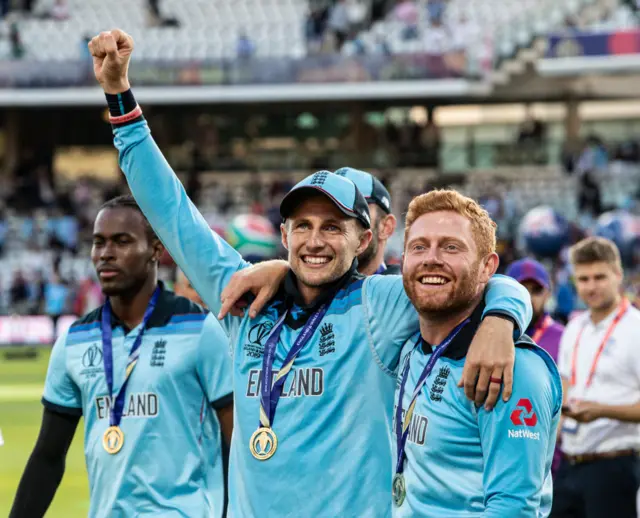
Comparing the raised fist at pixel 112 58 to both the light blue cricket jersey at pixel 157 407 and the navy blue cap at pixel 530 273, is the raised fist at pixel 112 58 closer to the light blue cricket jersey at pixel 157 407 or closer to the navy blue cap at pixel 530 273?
the light blue cricket jersey at pixel 157 407

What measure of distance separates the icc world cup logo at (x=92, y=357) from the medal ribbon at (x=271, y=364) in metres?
1.09

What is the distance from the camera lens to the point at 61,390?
4.54 meters

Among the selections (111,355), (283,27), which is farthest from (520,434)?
(283,27)

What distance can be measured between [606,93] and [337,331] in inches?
1210

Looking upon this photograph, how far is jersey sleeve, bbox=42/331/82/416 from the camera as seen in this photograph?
14.8 ft

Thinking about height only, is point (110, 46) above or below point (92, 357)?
above

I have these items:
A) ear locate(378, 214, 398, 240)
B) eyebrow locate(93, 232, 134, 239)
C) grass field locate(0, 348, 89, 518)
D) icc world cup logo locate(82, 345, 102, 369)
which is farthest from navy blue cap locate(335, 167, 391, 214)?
grass field locate(0, 348, 89, 518)

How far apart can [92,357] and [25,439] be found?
10.1m

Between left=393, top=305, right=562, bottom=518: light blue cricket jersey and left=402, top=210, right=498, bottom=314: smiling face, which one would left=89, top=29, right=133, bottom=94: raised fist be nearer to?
left=402, top=210, right=498, bottom=314: smiling face

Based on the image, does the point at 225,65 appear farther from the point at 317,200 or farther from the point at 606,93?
the point at 317,200

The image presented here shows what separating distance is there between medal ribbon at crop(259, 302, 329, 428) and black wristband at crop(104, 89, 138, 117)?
867 mm

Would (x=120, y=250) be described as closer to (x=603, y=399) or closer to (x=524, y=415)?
(x=524, y=415)

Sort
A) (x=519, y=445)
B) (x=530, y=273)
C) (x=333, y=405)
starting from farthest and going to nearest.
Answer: (x=530, y=273), (x=333, y=405), (x=519, y=445)

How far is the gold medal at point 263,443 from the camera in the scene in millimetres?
3494
